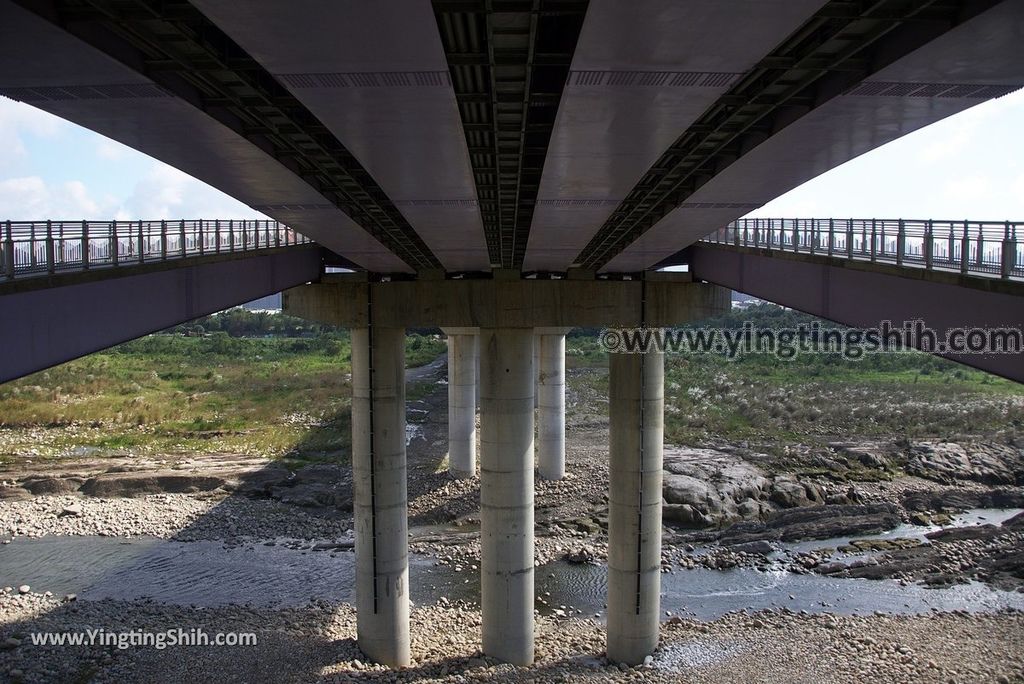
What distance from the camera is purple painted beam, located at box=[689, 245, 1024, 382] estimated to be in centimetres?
874

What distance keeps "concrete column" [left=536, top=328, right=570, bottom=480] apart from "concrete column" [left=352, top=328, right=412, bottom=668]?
16221mm

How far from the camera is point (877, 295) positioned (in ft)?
38.9

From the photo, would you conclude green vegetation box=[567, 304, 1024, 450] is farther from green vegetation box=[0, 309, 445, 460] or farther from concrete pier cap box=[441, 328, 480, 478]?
green vegetation box=[0, 309, 445, 460]

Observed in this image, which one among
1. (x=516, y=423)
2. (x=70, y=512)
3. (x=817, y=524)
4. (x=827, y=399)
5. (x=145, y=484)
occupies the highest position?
(x=516, y=423)

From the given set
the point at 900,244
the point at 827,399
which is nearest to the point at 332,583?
the point at 900,244

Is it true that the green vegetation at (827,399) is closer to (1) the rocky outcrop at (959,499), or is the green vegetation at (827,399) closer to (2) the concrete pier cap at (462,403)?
(1) the rocky outcrop at (959,499)

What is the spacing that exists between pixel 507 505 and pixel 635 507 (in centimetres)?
344

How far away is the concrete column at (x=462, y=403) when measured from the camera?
3647 cm

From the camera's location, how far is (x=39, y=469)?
35594 mm

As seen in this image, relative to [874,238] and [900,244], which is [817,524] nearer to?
[874,238]

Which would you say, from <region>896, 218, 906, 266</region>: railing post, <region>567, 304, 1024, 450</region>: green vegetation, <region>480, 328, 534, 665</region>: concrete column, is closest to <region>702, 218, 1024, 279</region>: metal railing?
<region>896, 218, 906, 266</region>: railing post

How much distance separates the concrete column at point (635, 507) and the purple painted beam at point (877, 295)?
362 cm

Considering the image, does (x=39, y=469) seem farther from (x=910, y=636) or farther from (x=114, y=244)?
(x=910, y=636)

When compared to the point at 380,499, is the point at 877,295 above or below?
above
